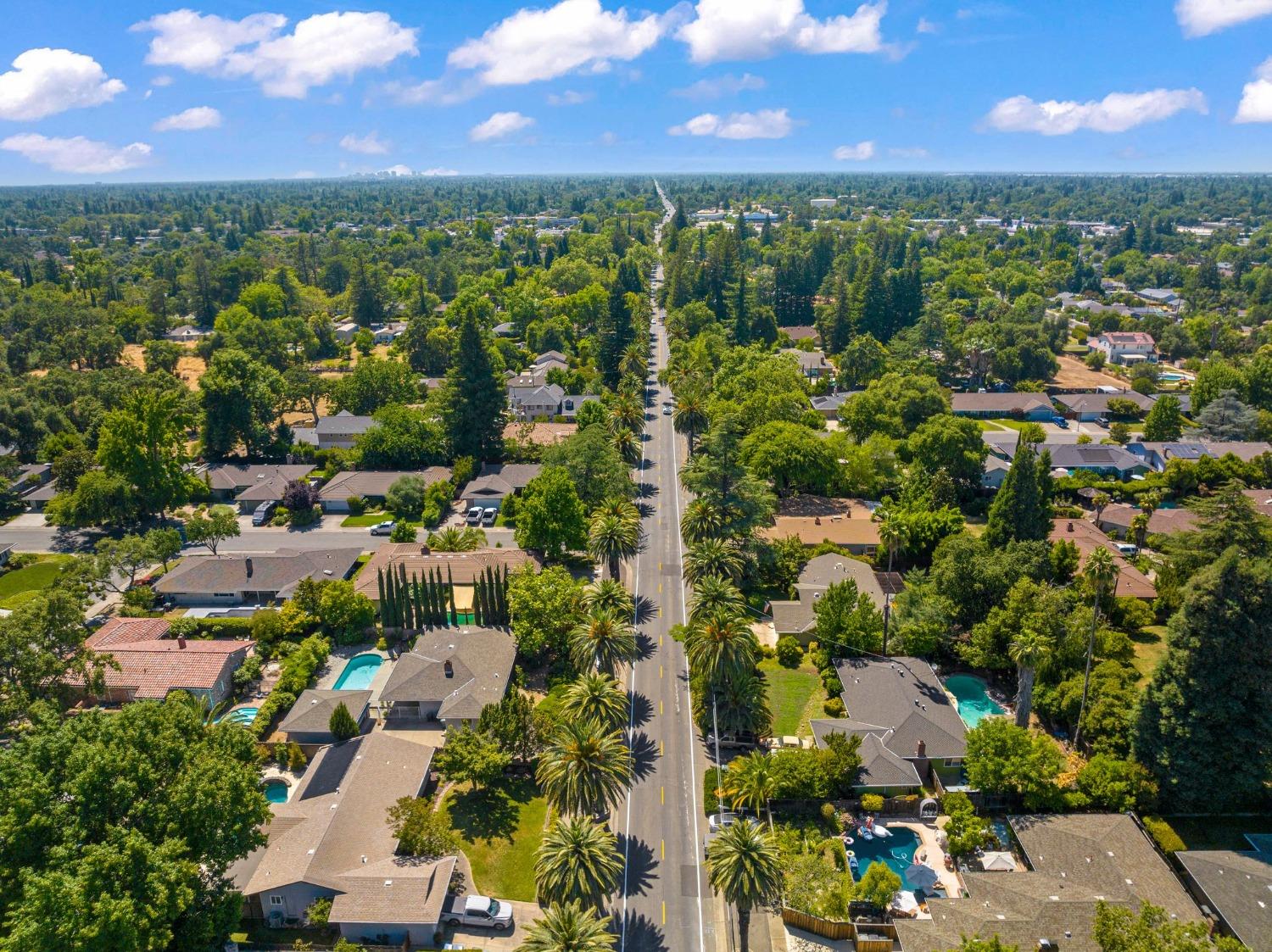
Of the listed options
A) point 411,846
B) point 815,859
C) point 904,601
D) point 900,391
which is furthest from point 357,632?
point 900,391

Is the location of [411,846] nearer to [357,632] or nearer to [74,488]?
[357,632]

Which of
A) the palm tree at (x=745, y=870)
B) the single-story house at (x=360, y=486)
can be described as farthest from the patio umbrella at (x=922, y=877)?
the single-story house at (x=360, y=486)

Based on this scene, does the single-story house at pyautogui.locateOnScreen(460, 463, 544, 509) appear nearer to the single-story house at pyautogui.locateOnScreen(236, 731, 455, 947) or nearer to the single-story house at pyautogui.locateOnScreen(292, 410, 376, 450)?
the single-story house at pyautogui.locateOnScreen(292, 410, 376, 450)

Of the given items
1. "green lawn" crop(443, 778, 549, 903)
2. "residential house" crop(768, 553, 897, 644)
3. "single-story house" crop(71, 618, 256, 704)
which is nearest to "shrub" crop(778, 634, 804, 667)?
"residential house" crop(768, 553, 897, 644)

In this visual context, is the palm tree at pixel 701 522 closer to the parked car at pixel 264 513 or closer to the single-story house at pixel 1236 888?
the single-story house at pixel 1236 888

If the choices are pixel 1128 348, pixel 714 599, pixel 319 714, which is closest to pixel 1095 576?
pixel 714 599

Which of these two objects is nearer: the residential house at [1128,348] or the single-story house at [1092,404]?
the single-story house at [1092,404]

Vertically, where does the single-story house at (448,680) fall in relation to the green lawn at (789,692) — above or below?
above
